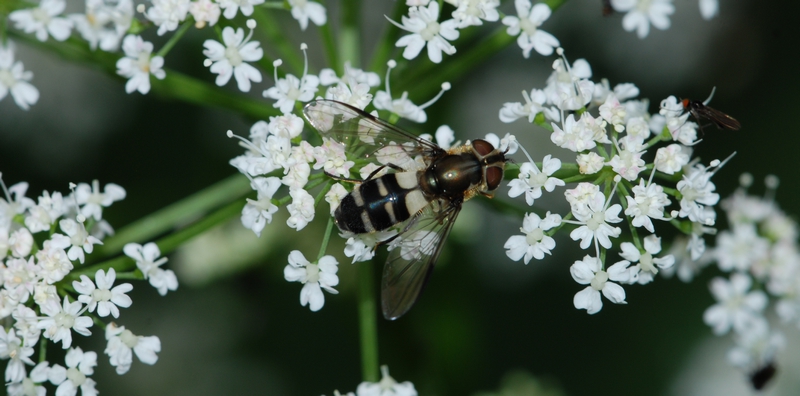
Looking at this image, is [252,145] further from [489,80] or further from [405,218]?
[489,80]

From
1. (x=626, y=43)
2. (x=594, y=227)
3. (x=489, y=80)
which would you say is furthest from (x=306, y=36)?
(x=594, y=227)

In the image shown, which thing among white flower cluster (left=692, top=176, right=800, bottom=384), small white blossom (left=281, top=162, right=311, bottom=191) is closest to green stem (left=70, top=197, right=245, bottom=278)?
small white blossom (left=281, top=162, right=311, bottom=191)

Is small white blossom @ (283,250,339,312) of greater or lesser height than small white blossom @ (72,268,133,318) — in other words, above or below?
below

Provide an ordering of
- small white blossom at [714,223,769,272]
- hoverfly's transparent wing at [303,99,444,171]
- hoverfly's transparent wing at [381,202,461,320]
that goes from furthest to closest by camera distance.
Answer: small white blossom at [714,223,769,272], hoverfly's transparent wing at [303,99,444,171], hoverfly's transparent wing at [381,202,461,320]

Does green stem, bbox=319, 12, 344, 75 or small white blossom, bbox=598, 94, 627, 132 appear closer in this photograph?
small white blossom, bbox=598, 94, 627, 132

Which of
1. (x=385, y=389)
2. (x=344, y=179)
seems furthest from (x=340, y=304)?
(x=344, y=179)

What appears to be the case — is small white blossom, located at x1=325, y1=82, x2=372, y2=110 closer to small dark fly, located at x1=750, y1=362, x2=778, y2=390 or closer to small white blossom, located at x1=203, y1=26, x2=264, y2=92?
small white blossom, located at x1=203, y1=26, x2=264, y2=92

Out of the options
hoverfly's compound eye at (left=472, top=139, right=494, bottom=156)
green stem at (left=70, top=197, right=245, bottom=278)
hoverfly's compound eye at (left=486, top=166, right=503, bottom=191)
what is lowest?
hoverfly's compound eye at (left=486, top=166, right=503, bottom=191)

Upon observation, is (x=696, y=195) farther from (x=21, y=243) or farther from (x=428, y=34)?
(x=21, y=243)
